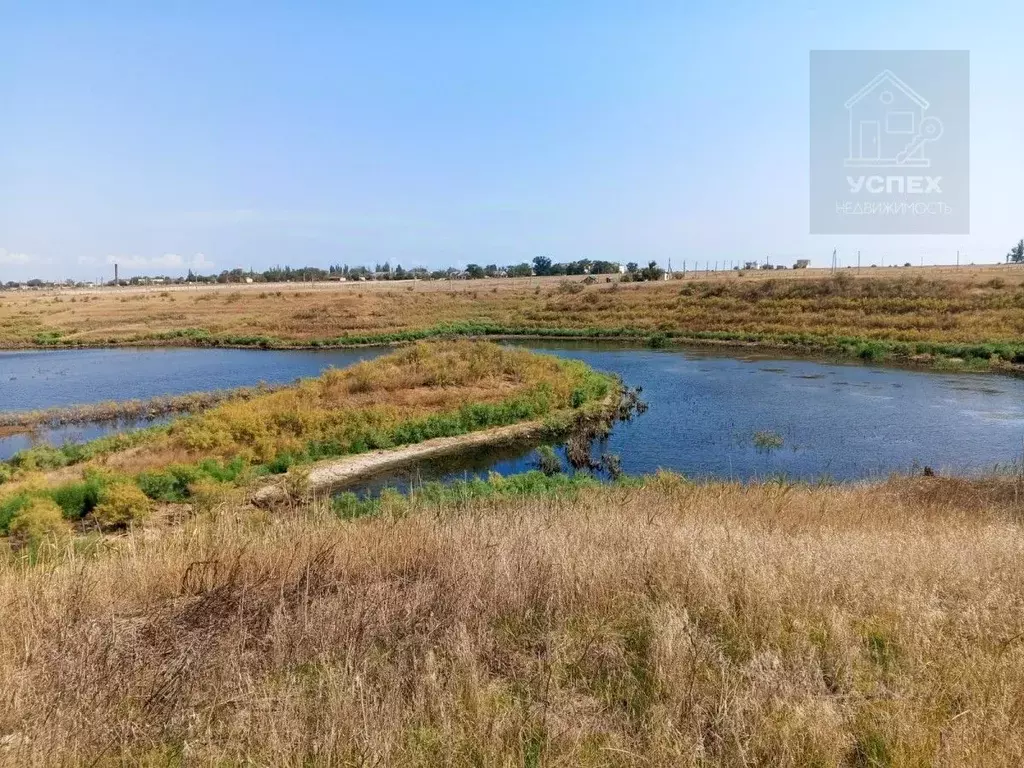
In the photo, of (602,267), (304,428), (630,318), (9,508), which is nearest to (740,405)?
(304,428)

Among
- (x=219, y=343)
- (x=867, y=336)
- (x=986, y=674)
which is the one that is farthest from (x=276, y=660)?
(x=219, y=343)

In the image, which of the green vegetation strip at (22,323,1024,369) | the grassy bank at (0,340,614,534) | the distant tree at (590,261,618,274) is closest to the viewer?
the grassy bank at (0,340,614,534)

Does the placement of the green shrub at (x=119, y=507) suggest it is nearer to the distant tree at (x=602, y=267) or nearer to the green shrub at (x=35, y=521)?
the green shrub at (x=35, y=521)

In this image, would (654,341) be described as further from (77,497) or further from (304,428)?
(77,497)

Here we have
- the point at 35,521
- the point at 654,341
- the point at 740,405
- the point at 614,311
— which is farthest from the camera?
the point at 614,311

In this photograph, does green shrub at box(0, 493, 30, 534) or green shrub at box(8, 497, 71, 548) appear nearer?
green shrub at box(8, 497, 71, 548)

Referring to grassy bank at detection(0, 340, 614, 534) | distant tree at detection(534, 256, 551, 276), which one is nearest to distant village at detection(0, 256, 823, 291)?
distant tree at detection(534, 256, 551, 276)

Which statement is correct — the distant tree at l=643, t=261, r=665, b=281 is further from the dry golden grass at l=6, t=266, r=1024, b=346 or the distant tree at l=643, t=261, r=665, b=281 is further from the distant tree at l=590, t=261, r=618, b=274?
the distant tree at l=590, t=261, r=618, b=274
